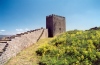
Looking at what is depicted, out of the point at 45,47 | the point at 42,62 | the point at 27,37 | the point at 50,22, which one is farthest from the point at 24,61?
the point at 50,22

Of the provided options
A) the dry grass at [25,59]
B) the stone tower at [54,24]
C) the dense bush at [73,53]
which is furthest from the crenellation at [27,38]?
the dense bush at [73,53]

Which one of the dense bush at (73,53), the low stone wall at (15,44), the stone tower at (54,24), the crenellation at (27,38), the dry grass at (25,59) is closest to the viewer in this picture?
the dense bush at (73,53)

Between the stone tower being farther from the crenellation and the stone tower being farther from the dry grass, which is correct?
the dry grass

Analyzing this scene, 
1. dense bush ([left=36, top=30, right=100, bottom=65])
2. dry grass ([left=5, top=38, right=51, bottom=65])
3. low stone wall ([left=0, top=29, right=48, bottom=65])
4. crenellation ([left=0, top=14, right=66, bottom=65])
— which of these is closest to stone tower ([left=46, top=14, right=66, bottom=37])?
crenellation ([left=0, top=14, right=66, bottom=65])

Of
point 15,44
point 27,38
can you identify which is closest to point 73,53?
point 15,44

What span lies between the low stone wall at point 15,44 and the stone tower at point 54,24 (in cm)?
366

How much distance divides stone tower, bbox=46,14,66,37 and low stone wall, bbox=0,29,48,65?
3.66 metres

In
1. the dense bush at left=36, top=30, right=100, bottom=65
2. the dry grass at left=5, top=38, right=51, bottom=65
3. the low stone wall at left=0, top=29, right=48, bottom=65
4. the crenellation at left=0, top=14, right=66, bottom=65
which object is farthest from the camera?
the crenellation at left=0, top=14, right=66, bottom=65

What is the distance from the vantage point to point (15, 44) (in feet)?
46.9

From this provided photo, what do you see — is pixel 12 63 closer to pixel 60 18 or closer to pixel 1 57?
pixel 1 57

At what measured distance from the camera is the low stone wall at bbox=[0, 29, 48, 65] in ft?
41.0

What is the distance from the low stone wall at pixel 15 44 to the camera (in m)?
12.5

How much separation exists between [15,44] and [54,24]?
9.85 m

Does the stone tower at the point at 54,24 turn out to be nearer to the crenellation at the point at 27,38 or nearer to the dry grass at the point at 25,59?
the crenellation at the point at 27,38
